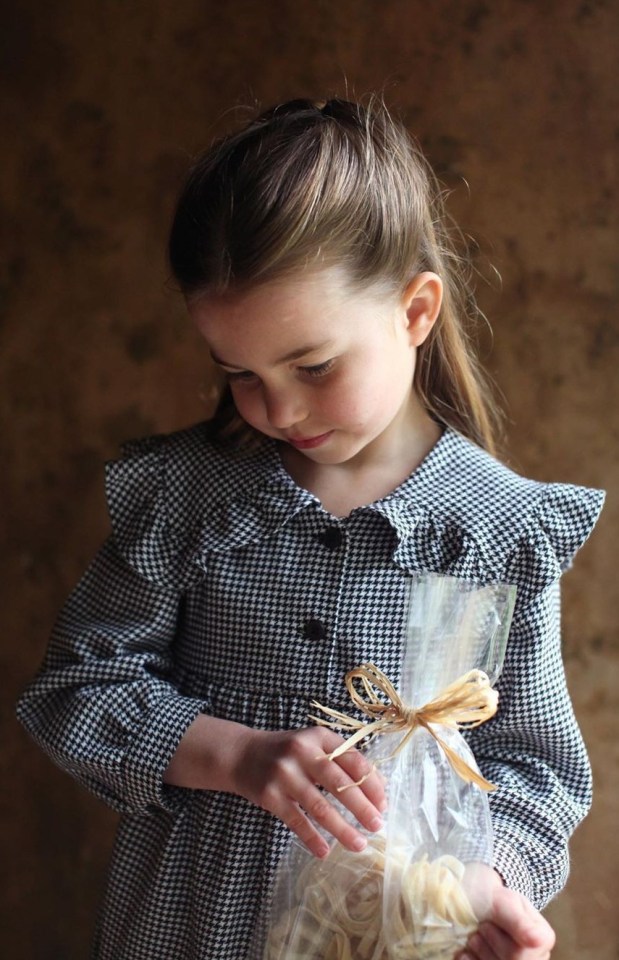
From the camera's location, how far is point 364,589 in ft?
3.32

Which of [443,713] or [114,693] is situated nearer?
[443,713]

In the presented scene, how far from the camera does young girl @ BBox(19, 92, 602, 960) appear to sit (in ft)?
3.02

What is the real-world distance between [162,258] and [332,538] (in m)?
0.56

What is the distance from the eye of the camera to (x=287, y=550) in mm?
1041

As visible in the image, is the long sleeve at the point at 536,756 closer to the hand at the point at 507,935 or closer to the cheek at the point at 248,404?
the hand at the point at 507,935

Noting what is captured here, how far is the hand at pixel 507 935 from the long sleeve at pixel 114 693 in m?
0.33

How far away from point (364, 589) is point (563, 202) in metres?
0.59

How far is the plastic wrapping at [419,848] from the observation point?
0.79m

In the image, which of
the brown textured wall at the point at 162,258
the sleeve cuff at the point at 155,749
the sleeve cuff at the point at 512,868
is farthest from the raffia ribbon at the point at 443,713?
the brown textured wall at the point at 162,258

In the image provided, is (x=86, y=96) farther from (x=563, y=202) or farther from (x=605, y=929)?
(x=605, y=929)

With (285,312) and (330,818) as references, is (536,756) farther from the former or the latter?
(285,312)

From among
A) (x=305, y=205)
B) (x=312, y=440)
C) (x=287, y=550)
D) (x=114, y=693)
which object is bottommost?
(x=114, y=693)

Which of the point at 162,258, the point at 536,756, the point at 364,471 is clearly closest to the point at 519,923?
the point at 536,756

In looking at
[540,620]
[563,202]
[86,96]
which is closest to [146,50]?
[86,96]
